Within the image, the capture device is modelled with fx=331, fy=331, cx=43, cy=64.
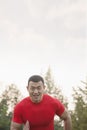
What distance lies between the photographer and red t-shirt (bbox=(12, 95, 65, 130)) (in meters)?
5.93

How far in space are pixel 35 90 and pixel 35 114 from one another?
46 cm

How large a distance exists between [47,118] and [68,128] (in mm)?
549

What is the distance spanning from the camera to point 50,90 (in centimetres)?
4338

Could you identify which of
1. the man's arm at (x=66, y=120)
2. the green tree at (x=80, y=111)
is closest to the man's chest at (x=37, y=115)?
the man's arm at (x=66, y=120)

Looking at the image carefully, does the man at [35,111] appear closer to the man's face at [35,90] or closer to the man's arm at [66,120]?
the man's face at [35,90]

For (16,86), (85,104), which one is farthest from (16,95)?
(85,104)

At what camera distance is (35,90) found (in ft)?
19.0

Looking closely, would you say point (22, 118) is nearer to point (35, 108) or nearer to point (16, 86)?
point (35, 108)

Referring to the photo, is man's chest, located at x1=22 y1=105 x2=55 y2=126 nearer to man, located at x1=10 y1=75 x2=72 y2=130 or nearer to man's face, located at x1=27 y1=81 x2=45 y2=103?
man, located at x1=10 y1=75 x2=72 y2=130

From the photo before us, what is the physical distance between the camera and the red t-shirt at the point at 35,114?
5.93 metres

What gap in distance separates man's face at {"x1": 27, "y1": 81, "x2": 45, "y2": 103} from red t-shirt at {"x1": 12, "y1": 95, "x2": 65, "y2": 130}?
155mm

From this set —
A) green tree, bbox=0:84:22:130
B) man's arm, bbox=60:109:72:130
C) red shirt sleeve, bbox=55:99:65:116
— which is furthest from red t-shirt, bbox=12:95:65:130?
green tree, bbox=0:84:22:130

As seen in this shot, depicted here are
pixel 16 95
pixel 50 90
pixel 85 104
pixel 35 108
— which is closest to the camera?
pixel 35 108

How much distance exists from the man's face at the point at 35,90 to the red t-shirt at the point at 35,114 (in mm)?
155
